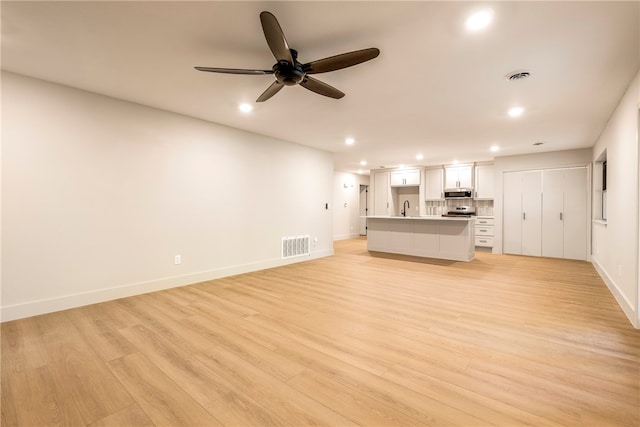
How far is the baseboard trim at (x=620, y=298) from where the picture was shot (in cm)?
282

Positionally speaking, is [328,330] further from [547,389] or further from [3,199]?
[3,199]

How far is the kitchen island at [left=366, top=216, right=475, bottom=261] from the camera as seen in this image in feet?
20.6

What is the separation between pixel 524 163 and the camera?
7.06 metres

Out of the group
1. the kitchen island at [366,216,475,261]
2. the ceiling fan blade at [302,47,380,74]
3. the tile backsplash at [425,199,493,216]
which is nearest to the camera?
the ceiling fan blade at [302,47,380,74]

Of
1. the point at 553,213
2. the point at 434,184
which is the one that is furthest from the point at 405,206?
the point at 553,213

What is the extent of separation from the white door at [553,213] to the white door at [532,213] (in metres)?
0.08

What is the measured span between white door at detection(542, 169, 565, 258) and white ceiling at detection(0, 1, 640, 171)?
247 cm

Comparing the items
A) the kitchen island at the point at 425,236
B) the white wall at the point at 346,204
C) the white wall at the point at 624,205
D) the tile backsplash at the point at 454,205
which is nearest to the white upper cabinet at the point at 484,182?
the tile backsplash at the point at 454,205

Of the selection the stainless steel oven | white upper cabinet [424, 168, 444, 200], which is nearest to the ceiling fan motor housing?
the stainless steel oven

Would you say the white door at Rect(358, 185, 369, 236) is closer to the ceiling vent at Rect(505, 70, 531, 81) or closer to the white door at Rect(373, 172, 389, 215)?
the white door at Rect(373, 172, 389, 215)

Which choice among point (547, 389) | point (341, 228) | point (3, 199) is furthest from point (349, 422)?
point (341, 228)

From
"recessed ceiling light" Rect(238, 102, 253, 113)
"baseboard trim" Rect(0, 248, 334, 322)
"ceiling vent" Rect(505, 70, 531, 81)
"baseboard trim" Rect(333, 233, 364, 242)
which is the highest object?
"recessed ceiling light" Rect(238, 102, 253, 113)

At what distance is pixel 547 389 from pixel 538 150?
21.7 ft

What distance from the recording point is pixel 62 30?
7.40 feet
